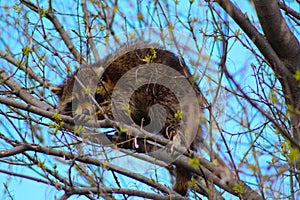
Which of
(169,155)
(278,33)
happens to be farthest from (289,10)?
(169,155)

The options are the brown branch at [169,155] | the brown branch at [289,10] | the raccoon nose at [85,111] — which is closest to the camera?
the brown branch at [169,155]

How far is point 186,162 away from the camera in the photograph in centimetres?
345

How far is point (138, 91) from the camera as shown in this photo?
4.95 metres

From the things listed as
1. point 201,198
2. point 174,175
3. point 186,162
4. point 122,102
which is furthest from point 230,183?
point 122,102

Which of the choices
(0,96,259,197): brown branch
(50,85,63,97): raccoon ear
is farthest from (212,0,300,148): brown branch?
(50,85,63,97): raccoon ear

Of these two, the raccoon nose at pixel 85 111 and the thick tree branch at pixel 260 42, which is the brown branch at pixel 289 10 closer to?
the thick tree branch at pixel 260 42

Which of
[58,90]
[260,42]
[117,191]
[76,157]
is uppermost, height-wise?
[58,90]

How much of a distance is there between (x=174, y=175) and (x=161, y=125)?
53 cm

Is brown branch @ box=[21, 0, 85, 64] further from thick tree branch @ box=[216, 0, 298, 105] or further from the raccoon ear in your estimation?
thick tree branch @ box=[216, 0, 298, 105]

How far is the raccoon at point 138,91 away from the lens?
15.5 feet

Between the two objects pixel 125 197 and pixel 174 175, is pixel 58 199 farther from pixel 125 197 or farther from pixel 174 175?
pixel 174 175

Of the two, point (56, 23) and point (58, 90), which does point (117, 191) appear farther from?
point (56, 23)

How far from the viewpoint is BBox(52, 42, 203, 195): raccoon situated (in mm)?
4715

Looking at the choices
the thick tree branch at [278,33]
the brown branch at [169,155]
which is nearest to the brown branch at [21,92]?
the brown branch at [169,155]
